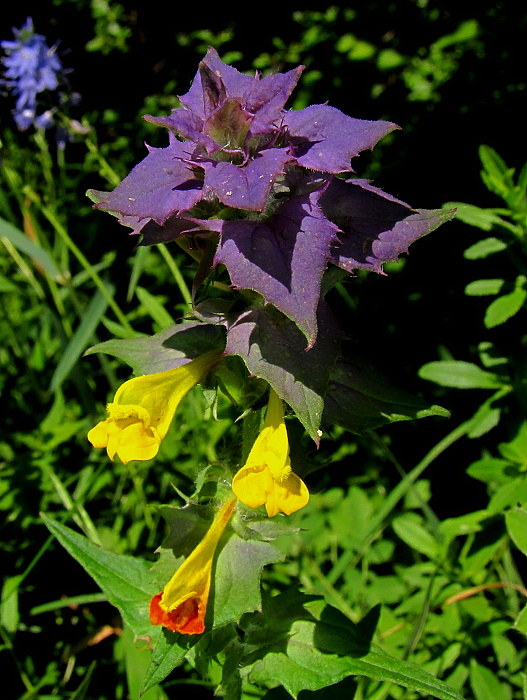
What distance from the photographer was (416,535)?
1.84 m

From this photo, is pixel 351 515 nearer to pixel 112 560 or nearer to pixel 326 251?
pixel 112 560

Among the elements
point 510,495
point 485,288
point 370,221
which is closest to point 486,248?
point 485,288

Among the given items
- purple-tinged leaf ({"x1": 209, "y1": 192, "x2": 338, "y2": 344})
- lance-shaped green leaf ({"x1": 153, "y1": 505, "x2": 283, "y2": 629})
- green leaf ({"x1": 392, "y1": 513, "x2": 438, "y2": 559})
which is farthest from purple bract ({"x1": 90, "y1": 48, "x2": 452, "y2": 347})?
green leaf ({"x1": 392, "y1": 513, "x2": 438, "y2": 559})

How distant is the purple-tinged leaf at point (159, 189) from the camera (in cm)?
94

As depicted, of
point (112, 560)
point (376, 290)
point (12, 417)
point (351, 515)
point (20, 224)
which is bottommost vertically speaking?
point (351, 515)

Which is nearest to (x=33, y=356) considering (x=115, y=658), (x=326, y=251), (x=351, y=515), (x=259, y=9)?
(x=115, y=658)

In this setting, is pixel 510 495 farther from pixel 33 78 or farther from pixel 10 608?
pixel 33 78

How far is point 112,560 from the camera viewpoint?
1.36 metres

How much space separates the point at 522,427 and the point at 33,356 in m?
1.72

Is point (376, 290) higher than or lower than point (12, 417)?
lower

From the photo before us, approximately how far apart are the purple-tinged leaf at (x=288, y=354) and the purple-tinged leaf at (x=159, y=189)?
22cm

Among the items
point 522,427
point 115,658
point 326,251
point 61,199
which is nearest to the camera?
point 326,251

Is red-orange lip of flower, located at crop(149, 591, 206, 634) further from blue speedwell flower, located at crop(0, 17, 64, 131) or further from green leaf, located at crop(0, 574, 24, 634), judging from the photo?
blue speedwell flower, located at crop(0, 17, 64, 131)

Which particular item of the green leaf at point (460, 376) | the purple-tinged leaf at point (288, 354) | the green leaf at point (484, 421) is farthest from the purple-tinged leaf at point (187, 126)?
the green leaf at point (484, 421)
